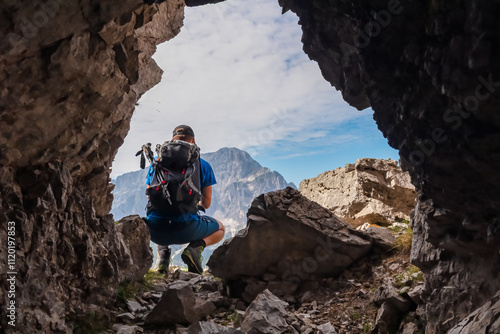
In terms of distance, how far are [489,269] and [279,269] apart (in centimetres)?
456

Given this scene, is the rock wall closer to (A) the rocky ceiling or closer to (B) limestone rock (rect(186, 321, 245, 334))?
(A) the rocky ceiling

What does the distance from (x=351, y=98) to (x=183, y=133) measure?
17.4ft

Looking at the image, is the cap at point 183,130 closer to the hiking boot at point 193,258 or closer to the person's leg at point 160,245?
the person's leg at point 160,245

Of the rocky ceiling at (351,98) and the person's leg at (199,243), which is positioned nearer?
the rocky ceiling at (351,98)

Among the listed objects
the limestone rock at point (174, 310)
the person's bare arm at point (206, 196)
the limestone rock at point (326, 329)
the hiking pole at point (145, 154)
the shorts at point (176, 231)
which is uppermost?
the hiking pole at point (145, 154)

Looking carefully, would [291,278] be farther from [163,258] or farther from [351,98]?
[351,98]

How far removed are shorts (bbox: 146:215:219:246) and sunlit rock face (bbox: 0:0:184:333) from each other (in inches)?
101

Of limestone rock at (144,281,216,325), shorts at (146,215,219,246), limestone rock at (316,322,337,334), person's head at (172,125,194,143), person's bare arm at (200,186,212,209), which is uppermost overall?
person's head at (172,125,194,143)

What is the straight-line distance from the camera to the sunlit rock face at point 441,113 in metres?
3.33

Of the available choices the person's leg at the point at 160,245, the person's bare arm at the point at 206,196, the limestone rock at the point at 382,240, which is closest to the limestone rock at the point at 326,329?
the limestone rock at the point at 382,240

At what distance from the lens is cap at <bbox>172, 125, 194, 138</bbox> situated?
9922mm

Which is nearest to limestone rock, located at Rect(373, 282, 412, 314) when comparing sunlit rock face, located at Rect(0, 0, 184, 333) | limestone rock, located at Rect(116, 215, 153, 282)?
sunlit rock face, located at Rect(0, 0, 184, 333)

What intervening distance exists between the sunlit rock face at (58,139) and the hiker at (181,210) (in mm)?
2452

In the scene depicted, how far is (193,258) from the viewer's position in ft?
31.5
